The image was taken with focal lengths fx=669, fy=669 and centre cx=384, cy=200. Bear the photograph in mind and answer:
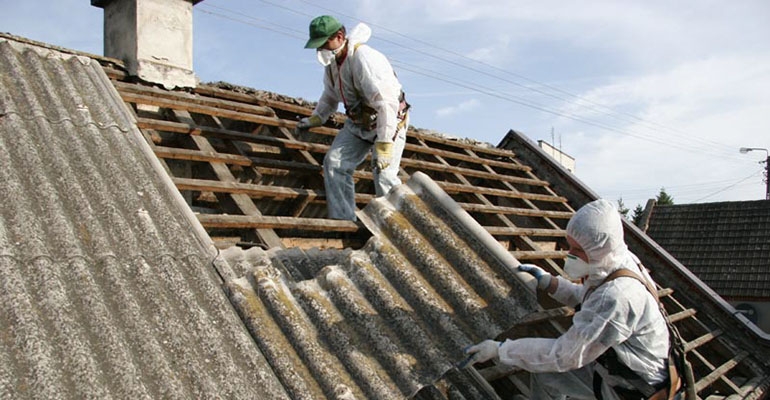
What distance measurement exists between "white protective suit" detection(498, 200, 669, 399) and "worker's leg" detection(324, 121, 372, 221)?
1.62 m

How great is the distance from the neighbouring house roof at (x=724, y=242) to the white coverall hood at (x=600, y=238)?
51.9 feet

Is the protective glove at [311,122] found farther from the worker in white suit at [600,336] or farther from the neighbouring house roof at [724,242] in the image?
the neighbouring house roof at [724,242]

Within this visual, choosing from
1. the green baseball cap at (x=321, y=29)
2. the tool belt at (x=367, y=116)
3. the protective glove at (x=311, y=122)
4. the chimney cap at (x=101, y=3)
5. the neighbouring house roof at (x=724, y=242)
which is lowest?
the neighbouring house roof at (x=724, y=242)

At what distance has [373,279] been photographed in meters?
2.55

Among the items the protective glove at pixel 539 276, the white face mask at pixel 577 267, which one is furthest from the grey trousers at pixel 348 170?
the white face mask at pixel 577 267

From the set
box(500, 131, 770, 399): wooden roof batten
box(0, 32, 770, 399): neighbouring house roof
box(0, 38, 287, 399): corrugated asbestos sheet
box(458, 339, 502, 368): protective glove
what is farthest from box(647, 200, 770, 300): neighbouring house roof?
box(0, 38, 287, 399): corrugated asbestos sheet

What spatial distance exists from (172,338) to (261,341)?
290mm

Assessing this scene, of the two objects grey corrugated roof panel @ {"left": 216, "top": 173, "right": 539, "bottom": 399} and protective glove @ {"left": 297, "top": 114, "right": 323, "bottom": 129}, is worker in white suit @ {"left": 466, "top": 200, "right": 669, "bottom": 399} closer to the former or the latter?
grey corrugated roof panel @ {"left": 216, "top": 173, "right": 539, "bottom": 399}

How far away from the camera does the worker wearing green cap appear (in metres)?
3.66

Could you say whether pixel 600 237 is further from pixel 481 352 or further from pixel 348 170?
pixel 348 170

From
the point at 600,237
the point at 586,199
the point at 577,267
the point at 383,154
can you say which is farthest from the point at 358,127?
the point at 586,199

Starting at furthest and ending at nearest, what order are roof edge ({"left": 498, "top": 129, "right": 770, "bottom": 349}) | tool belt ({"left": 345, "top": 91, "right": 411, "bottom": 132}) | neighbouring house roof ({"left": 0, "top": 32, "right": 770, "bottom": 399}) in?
roof edge ({"left": 498, "top": 129, "right": 770, "bottom": 349})
tool belt ({"left": 345, "top": 91, "right": 411, "bottom": 132})
neighbouring house roof ({"left": 0, "top": 32, "right": 770, "bottom": 399})

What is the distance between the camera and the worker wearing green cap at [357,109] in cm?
366

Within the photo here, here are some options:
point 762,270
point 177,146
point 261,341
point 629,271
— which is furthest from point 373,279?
point 762,270
